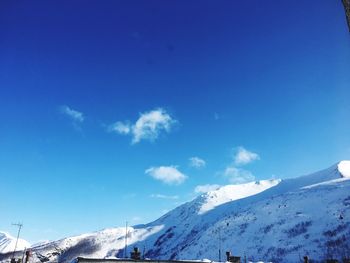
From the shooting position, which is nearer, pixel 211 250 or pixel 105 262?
pixel 105 262

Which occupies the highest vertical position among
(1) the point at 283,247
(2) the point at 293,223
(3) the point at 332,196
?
(3) the point at 332,196

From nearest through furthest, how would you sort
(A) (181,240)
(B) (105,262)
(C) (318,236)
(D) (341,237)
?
(B) (105,262)
(D) (341,237)
(C) (318,236)
(A) (181,240)

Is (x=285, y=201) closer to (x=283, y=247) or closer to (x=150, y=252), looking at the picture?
(x=283, y=247)

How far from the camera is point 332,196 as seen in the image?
140m

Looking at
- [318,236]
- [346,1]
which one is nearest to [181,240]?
[318,236]

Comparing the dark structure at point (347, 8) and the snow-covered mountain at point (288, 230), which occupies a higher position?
the snow-covered mountain at point (288, 230)

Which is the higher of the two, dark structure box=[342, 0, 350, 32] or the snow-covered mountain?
the snow-covered mountain

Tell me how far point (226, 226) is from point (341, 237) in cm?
6584

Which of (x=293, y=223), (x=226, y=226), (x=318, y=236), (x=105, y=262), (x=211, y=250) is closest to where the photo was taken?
(x=105, y=262)

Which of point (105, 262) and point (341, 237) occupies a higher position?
point (341, 237)

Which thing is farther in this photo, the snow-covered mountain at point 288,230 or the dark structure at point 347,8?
the snow-covered mountain at point 288,230

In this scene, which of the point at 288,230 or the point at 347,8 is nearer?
the point at 347,8

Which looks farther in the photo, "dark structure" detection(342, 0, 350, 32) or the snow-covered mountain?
the snow-covered mountain

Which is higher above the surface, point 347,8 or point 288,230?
point 288,230
